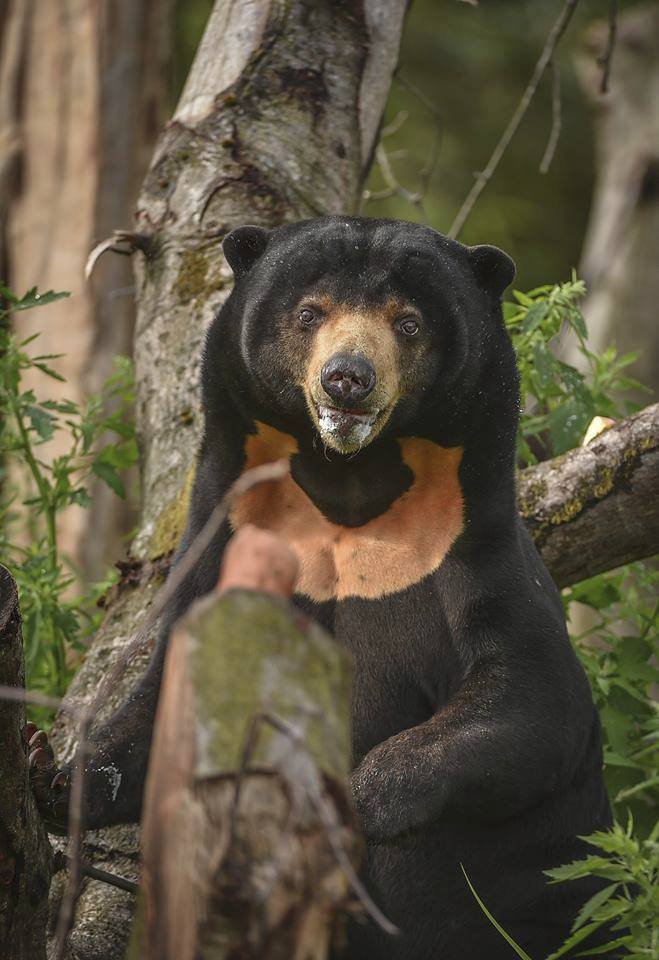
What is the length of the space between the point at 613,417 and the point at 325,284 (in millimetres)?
1924

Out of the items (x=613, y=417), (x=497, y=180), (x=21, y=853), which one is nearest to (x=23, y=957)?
(x=21, y=853)

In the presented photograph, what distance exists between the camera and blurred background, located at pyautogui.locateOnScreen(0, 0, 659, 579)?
407 inches

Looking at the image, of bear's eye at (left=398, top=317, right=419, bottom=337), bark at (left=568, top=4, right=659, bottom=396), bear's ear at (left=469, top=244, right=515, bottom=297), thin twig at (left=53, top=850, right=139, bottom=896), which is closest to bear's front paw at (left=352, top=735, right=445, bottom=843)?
thin twig at (left=53, top=850, right=139, bottom=896)

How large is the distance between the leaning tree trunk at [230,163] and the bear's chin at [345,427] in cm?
141

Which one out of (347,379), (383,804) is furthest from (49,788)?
(347,379)

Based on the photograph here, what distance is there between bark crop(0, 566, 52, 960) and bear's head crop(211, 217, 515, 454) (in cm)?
115

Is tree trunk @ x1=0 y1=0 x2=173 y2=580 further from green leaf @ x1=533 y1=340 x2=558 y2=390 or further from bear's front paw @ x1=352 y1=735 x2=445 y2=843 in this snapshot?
bear's front paw @ x1=352 y1=735 x2=445 y2=843

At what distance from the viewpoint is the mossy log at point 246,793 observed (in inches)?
83.3

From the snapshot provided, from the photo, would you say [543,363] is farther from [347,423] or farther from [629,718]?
[347,423]

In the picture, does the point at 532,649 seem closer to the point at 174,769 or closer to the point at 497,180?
the point at 174,769

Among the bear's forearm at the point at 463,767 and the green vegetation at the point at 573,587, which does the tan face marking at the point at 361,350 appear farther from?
the green vegetation at the point at 573,587

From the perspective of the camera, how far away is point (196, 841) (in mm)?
2127

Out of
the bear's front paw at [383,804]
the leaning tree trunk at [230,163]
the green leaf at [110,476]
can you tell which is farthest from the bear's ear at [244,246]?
the bear's front paw at [383,804]

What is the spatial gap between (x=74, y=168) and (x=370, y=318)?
6815mm
